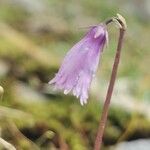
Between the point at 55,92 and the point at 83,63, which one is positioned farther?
the point at 55,92

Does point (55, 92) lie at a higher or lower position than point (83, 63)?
lower

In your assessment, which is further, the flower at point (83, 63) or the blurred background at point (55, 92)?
the blurred background at point (55, 92)

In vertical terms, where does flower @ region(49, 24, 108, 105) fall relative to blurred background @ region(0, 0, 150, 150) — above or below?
above

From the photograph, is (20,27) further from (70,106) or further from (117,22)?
(117,22)

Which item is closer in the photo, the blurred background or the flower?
the flower
